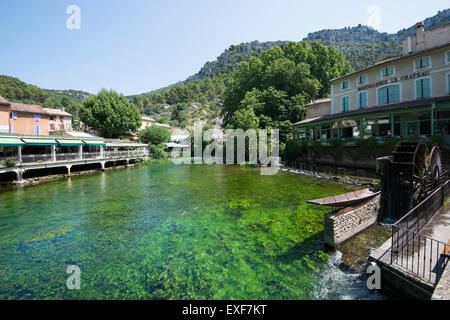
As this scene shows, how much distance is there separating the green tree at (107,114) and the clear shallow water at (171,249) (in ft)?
99.7

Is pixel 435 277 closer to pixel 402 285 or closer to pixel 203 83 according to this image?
pixel 402 285

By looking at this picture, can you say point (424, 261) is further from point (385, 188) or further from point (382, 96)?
point (382, 96)

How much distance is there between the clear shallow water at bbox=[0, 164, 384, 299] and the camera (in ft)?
19.0

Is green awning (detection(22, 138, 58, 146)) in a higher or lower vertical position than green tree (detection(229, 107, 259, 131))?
lower

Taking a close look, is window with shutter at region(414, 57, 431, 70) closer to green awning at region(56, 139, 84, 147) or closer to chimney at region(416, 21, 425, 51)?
chimney at region(416, 21, 425, 51)

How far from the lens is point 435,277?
473 centimetres

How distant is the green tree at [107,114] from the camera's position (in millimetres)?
42125

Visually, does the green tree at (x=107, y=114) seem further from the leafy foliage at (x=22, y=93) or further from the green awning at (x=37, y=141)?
the leafy foliage at (x=22, y=93)

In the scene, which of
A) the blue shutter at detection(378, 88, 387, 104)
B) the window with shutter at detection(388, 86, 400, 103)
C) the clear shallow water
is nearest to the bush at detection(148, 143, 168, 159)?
the clear shallow water

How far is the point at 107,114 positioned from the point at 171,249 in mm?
42657

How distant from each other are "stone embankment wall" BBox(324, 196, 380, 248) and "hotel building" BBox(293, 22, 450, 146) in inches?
564

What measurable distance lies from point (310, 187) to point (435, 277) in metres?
12.9

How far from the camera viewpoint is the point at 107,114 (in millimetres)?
42562

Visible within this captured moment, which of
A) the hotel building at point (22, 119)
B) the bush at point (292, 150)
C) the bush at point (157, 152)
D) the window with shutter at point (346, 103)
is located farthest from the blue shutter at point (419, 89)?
the hotel building at point (22, 119)
